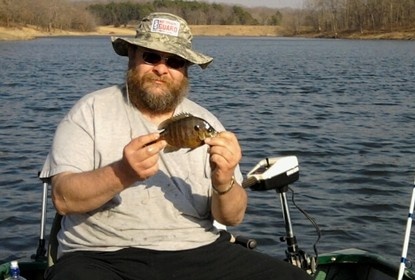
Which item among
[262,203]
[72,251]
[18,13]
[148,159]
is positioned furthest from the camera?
[18,13]

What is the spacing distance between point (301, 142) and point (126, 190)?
10.9 meters

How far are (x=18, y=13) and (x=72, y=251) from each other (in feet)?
390

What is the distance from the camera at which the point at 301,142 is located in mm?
14562

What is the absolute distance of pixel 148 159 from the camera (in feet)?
11.3

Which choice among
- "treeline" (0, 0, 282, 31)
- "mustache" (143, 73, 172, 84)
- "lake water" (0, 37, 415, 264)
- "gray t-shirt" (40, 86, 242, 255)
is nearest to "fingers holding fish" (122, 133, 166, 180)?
"gray t-shirt" (40, 86, 242, 255)

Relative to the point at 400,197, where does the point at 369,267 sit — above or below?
above

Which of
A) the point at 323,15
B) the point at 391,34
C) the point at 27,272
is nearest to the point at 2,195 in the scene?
the point at 27,272

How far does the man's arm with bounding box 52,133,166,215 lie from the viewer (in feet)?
11.2

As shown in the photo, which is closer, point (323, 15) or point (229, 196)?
point (229, 196)

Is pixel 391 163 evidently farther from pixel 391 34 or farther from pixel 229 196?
pixel 391 34

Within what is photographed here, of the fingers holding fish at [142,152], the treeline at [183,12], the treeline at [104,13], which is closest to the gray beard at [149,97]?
the fingers holding fish at [142,152]

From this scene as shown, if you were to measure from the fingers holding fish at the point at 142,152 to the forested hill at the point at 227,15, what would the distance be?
10854 cm

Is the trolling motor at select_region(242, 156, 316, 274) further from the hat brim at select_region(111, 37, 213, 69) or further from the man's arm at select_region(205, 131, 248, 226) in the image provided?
the hat brim at select_region(111, 37, 213, 69)

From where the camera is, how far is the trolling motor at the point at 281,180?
4.67m
